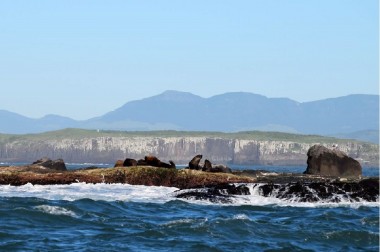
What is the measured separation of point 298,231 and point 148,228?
18.0 ft

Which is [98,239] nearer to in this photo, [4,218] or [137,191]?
[4,218]

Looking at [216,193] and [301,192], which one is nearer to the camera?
[216,193]

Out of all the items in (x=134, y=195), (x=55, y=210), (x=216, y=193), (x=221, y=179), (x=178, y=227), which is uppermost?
(x=221, y=179)

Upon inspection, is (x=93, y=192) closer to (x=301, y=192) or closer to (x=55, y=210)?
(x=301, y=192)

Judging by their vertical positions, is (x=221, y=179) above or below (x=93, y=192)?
above

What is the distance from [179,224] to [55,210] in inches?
256

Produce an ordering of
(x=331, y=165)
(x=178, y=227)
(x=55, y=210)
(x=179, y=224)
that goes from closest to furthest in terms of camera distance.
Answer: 1. (x=178, y=227)
2. (x=179, y=224)
3. (x=55, y=210)
4. (x=331, y=165)

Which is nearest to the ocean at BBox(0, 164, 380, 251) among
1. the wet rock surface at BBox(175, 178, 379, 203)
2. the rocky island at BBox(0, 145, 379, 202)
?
the wet rock surface at BBox(175, 178, 379, 203)

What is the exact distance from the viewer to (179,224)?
3453 cm

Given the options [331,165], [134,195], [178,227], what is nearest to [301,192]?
[134,195]

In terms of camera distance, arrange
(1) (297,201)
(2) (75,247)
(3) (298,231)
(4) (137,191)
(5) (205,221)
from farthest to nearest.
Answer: (4) (137,191)
(1) (297,201)
(5) (205,221)
(3) (298,231)
(2) (75,247)

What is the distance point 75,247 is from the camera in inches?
1112

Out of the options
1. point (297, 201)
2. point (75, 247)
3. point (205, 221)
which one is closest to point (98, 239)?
point (75, 247)

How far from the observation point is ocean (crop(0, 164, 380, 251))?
29.6m
